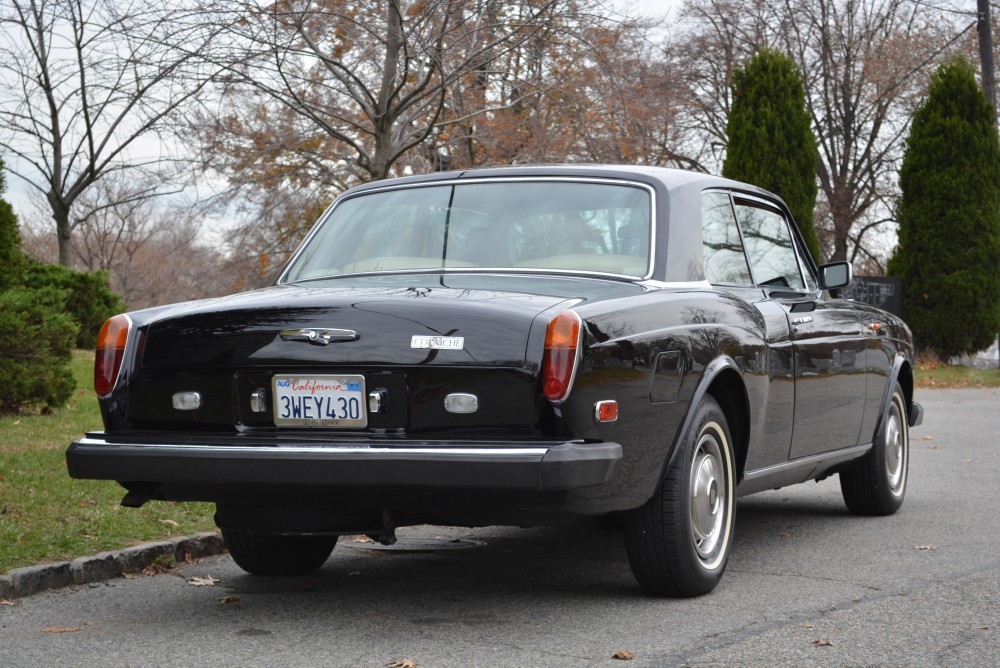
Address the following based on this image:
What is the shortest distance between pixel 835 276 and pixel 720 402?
187 centimetres

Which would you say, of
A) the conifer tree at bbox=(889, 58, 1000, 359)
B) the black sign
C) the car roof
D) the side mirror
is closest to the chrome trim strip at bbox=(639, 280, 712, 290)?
the car roof

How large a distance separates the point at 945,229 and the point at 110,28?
16.6 m

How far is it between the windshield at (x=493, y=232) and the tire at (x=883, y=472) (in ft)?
8.77

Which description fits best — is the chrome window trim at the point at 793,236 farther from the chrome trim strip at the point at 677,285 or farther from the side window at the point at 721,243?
the chrome trim strip at the point at 677,285

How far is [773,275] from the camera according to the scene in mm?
6312

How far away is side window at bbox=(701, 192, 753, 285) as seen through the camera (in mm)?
5523

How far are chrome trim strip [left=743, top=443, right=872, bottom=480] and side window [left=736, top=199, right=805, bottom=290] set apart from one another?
859 millimetres

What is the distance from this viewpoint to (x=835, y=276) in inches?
266

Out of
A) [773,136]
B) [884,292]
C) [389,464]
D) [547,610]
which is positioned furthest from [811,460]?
[773,136]

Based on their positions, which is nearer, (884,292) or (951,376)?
(951,376)

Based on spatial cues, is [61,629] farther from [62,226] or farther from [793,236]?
[62,226]

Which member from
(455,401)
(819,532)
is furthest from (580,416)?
(819,532)

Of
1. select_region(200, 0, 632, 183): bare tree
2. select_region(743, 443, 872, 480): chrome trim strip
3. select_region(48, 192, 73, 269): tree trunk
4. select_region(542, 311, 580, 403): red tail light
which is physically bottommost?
select_region(743, 443, 872, 480): chrome trim strip

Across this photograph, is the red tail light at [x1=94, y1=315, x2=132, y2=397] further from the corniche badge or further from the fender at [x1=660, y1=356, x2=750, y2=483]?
the fender at [x1=660, y1=356, x2=750, y2=483]
